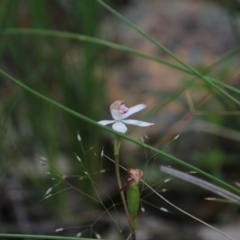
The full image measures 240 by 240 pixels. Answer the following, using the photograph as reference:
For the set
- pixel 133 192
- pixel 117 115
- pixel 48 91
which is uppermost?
pixel 48 91

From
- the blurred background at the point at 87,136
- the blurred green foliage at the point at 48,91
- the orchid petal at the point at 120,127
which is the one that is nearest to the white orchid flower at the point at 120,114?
the orchid petal at the point at 120,127

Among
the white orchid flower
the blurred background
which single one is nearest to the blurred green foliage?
the blurred background

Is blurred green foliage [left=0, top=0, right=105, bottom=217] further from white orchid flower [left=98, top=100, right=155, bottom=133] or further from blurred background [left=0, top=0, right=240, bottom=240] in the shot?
white orchid flower [left=98, top=100, right=155, bottom=133]

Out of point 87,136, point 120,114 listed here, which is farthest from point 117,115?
point 87,136

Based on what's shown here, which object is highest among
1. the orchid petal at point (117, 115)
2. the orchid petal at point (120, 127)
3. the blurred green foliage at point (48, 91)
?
the blurred green foliage at point (48, 91)

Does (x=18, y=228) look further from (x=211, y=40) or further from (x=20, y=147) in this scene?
(x=211, y=40)

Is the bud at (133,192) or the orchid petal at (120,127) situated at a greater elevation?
the orchid petal at (120,127)

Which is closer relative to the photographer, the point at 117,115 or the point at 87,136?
the point at 117,115

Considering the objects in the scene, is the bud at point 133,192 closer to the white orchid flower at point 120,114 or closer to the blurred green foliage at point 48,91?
the white orchid flower at point 120,114

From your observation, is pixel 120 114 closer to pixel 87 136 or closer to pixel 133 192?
pixel 133 192

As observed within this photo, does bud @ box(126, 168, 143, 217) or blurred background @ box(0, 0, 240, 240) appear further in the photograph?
blurred background @ box(0, 0, 240, 240)

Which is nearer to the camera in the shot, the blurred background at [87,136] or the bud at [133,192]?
the bud at [133,192]
